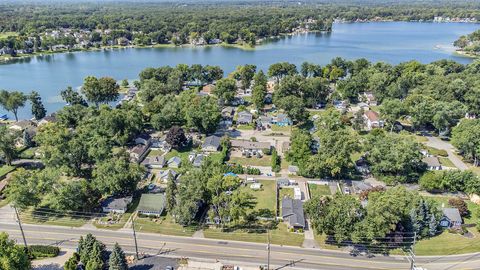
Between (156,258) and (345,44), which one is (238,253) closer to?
(156,258)

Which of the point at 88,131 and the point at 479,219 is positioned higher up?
the point at 88,131

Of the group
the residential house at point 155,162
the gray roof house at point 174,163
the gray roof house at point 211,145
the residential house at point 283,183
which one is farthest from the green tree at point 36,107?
the residential house at point 283,183

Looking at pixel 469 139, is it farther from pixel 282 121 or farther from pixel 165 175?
pixel 165 175

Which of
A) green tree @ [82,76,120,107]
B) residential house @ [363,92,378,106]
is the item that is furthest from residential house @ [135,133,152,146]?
residential house @ [363,92,378,106]

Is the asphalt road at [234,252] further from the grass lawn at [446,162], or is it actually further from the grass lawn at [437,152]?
the grass lawn at [437,152]

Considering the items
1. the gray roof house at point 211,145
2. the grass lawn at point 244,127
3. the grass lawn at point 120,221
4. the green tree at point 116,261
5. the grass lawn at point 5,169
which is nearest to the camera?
the green tree at point 116,261

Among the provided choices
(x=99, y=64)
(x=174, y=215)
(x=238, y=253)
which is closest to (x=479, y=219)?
(x=238, y=253)
